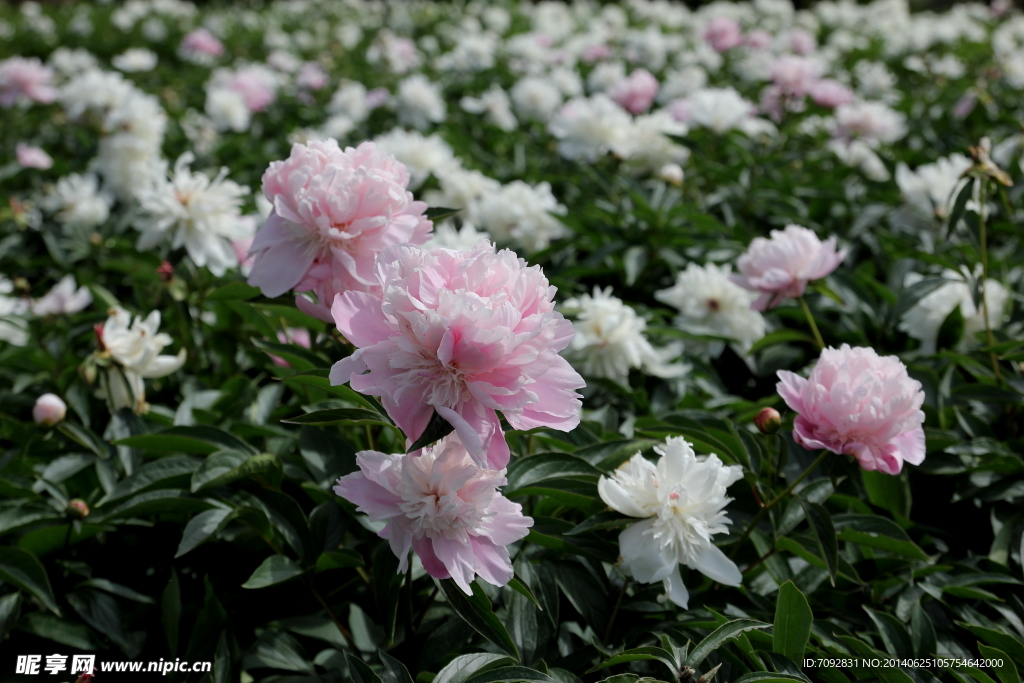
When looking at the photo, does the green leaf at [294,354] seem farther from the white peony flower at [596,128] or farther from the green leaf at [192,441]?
the white peony flower at [596,128]

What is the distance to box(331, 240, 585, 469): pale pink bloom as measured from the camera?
826 mm

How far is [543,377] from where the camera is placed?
0.89 metres

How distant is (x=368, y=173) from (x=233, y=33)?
6.33 metres

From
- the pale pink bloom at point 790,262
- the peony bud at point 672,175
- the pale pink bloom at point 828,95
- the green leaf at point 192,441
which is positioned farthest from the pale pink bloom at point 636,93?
the green leaf at point 192,441

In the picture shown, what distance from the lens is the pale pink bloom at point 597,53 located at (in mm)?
5118

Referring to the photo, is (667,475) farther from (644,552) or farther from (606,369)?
(606,369)

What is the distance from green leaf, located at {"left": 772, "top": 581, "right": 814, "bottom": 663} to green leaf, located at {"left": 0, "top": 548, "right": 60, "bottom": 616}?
116 centimetres

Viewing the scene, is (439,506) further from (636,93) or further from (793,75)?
(793,75)

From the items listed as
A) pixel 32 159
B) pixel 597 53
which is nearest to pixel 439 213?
pixel 32 159

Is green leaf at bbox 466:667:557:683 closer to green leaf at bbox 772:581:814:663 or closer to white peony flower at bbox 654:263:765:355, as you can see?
green leaf at bbox 772:581:814:663

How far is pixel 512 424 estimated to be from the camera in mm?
871

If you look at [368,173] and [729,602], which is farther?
[729,602]

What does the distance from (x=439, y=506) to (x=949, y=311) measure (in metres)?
Answer: 1.68

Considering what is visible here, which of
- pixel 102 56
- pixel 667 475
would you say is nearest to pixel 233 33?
pixel 102 56
